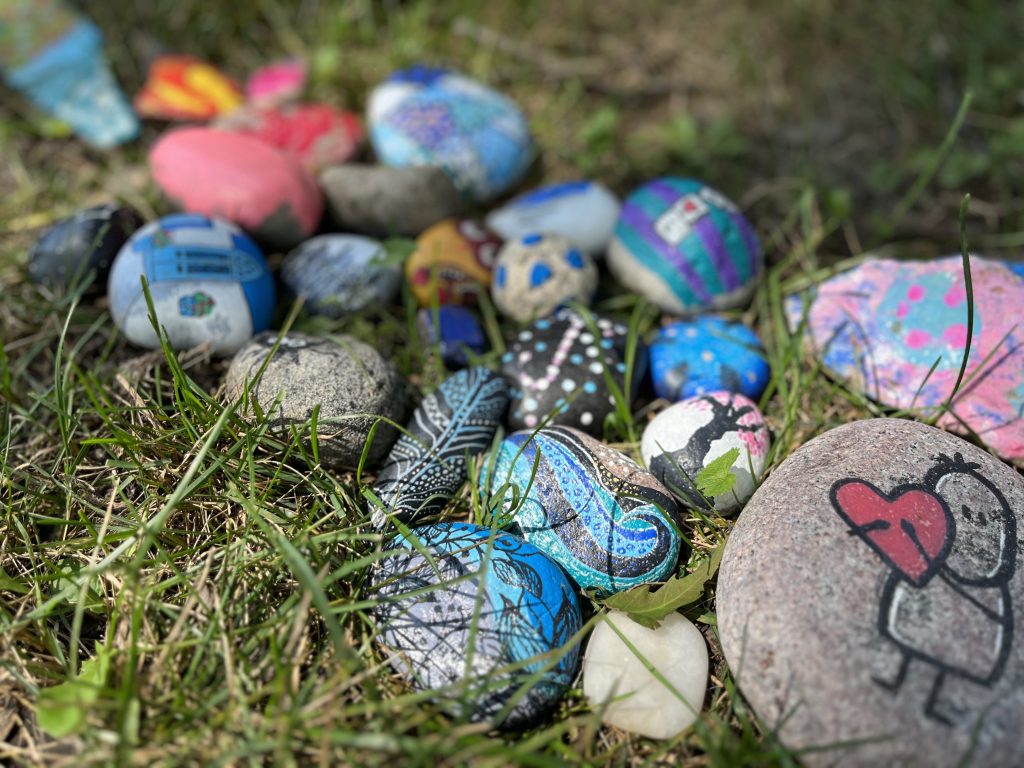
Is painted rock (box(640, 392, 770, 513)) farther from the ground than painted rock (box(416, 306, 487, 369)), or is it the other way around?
painted rock (box(416, 306, 487, 369))

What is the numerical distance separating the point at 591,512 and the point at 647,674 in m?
0.39

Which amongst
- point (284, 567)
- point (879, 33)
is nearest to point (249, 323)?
point (284, 567)

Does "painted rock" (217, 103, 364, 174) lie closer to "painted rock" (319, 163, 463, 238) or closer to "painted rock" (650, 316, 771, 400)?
"painted rock" (319, 163, 463, 238)

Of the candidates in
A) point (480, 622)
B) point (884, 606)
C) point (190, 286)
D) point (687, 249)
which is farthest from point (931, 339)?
point (190, 286)

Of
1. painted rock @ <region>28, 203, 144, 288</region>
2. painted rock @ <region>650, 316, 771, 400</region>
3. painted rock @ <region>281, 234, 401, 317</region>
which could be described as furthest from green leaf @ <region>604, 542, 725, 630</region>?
painted rock @ <region>28, 203, 144, 288</region>

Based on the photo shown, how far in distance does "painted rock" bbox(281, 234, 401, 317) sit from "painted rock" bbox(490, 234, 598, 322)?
1.24ft

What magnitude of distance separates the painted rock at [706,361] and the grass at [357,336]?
9 cm

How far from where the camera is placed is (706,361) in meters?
2.34

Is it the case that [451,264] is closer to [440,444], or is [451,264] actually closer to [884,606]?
[440,444]

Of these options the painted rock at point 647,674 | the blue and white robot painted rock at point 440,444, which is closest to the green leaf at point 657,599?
the painted rock at point 647,674

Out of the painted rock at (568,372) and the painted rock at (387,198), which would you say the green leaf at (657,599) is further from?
the painted rock at (387,198)

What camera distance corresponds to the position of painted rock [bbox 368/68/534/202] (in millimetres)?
2938

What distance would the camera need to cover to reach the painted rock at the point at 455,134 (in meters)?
2.94

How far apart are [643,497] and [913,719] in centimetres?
Answer: 73
